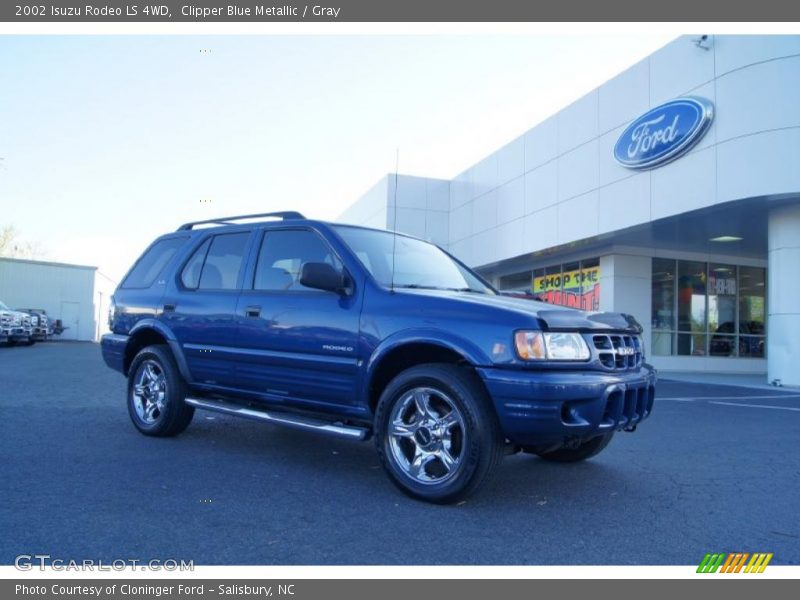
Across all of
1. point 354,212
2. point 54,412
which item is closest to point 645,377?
point 54,412

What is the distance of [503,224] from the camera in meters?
21.9

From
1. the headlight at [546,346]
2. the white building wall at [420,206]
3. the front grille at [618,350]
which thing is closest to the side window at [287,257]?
the headlight at [546,346]

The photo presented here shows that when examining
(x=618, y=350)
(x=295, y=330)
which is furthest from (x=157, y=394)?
(x=618, y=350)

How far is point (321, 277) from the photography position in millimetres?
4387

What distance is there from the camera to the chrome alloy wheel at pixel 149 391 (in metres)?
5.92

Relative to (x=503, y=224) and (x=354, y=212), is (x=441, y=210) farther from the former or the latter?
(x=354, y=212)

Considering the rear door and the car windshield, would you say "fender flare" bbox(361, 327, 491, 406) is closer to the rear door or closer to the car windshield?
the car windshield

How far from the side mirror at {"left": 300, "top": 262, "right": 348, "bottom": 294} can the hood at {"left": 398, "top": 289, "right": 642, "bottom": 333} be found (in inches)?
18.6

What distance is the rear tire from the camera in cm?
502

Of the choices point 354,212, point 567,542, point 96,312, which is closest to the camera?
point 567,542

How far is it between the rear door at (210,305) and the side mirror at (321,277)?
1111mm

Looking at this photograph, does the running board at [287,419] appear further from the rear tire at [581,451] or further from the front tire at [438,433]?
the rear tire at [581,451]

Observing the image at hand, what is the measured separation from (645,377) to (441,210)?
21868 mm

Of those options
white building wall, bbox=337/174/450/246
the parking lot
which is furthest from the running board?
white building wall, bbox=337/174/450/246
